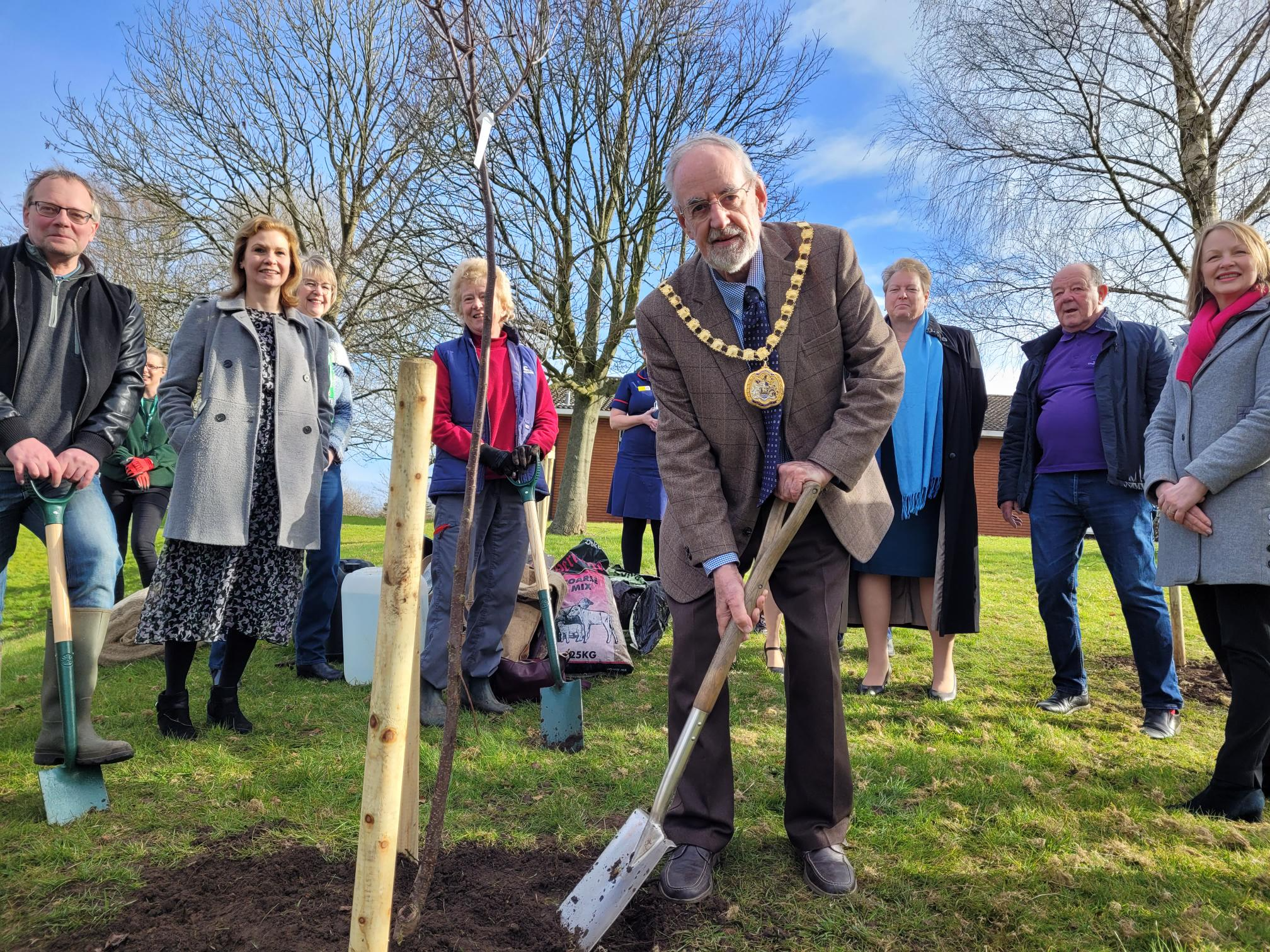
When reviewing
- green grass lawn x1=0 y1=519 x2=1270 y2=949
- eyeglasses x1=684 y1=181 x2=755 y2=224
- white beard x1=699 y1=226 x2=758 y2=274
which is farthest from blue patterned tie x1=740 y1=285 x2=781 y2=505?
green grass lawn x1=0 y1=519 x2=1270 y2=949

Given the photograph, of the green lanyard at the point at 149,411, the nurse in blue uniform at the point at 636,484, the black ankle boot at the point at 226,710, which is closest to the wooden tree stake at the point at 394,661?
the black ankle boot at the point at 226,710

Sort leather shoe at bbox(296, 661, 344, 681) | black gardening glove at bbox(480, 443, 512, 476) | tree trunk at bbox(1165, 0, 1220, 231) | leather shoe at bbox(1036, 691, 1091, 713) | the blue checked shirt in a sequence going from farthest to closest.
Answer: tree trunk at bbox(1165, 0, 1220, 231) → leather shoe at bbox(296, 661, 344, 681) → leather shoe at bbox(1036, 691, 1091, 713) → black gardening glove at bbox(480, 443, 512, 476) → the blue checked shirt

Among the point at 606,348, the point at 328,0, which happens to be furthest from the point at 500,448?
the point at 328,0

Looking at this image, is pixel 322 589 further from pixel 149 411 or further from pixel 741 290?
pixel 741 290

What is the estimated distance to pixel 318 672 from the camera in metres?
5.06

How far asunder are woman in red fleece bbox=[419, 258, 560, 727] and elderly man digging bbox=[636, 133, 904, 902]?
1782 mm

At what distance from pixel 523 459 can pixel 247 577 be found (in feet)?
→ 4.69

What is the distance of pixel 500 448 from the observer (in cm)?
447

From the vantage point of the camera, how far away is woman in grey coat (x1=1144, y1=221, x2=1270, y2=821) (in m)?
3.06

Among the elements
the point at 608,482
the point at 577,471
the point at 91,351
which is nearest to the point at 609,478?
the point at 608,482

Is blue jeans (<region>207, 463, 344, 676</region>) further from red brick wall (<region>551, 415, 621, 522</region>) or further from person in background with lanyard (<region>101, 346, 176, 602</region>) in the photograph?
red brick wall (<region>551, 415, 621, 522</region>)

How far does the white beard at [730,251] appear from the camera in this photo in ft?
8.46

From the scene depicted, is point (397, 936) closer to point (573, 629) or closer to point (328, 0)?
point (573, 629)

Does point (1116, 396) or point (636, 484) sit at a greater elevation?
point (1116, 396)
